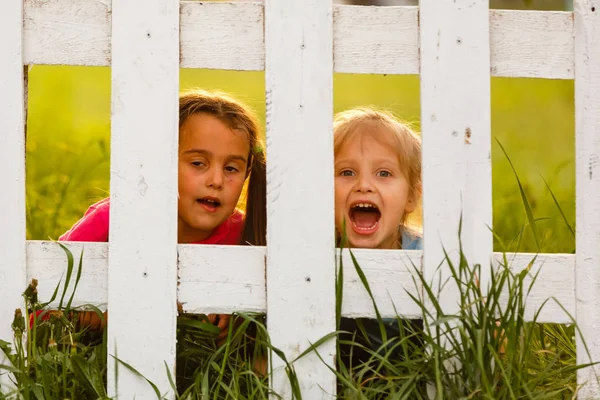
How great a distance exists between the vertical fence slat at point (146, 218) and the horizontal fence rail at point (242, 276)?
5cm

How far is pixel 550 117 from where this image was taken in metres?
6.62

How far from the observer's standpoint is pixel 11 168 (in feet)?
6.88

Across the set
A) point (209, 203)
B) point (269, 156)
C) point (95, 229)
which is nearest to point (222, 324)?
point (209, 203)

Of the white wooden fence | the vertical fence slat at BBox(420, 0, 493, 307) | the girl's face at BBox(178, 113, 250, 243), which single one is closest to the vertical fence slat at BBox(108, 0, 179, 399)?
the white wooden fence

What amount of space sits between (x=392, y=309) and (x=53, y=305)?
78cm

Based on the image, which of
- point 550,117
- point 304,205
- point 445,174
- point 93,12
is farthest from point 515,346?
point 550,117

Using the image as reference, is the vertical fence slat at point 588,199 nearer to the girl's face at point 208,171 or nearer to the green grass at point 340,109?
the green grass at point 340,109

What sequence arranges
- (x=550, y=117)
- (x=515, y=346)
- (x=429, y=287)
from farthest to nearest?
(x=550, y=117) < (x=429, y=287) < (x=515, y=346)

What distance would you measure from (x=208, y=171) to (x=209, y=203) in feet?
0.34

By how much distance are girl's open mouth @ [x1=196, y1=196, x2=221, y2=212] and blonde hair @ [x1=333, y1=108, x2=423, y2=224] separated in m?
0.40

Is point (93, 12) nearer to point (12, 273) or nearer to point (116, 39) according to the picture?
point (116, 39)

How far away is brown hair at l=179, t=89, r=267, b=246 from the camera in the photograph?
2.95m

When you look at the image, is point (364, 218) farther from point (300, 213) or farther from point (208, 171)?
point (300, 213)

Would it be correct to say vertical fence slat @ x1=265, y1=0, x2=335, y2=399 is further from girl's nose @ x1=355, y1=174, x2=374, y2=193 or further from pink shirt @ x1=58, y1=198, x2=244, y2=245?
pink shirt @ x1=58, y1=198, x2=244, y2=245
